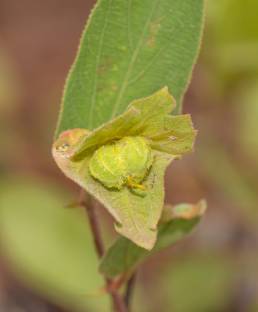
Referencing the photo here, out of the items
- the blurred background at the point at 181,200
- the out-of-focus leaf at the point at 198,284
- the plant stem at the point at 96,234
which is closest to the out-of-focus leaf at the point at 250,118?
the blurred background at the point at 181,200

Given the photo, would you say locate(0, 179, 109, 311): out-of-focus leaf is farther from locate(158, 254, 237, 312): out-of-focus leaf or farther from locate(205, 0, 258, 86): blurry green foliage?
locate(205, 0, 258, 86): blurry green foliage

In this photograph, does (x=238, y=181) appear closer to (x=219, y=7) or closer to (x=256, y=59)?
(x=256, y=59)

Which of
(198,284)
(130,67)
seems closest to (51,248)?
(198,284)

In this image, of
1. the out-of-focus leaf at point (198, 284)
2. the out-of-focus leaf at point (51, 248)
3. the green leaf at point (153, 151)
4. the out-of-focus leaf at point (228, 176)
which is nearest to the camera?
the green leaf at point (153, 151)

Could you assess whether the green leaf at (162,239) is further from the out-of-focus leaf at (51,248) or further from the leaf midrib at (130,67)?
the out-of-focus leaf at (51,248)

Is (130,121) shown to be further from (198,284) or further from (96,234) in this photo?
(198,284)
